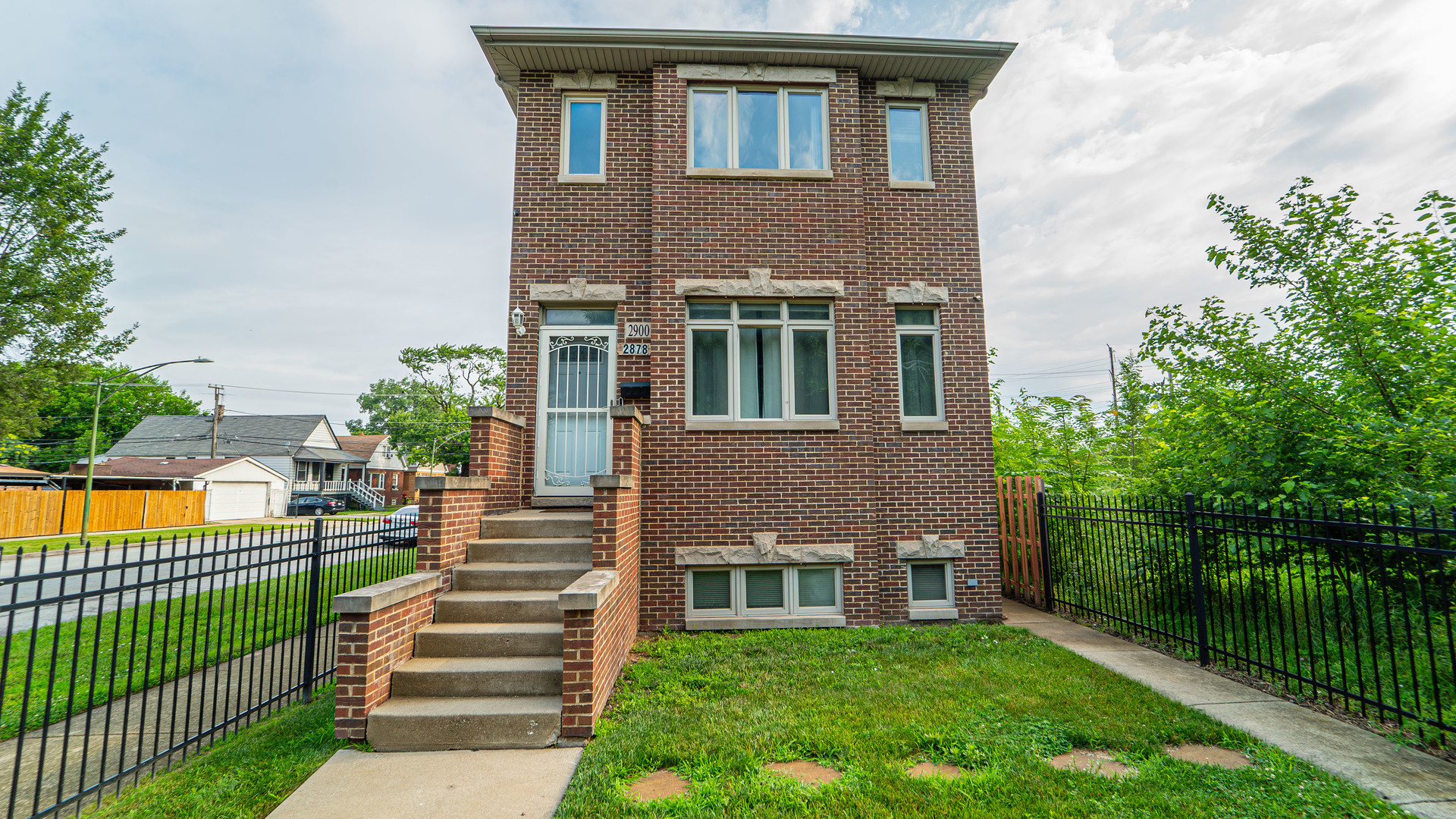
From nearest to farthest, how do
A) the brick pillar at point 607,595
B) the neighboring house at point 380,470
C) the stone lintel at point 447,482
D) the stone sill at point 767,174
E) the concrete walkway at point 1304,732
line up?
the concrete walkway at point 1304,732 < the brick pillar at point 607,595 < the stone lintel at point 447,482 < the stone sill at point 767,174 < the neighboring house at point 380,470

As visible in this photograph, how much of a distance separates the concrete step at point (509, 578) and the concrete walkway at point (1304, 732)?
5.12 metres

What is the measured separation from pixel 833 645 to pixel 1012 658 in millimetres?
1711

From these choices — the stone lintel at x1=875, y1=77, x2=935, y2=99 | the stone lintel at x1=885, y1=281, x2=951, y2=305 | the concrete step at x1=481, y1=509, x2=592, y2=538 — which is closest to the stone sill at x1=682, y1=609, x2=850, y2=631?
the concrete step at x1=481, y1=509, x2=592, y2=538

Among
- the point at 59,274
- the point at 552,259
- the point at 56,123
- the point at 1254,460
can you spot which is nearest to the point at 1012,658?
the point at 1254,460

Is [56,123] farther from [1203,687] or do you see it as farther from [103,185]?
[1203,687]

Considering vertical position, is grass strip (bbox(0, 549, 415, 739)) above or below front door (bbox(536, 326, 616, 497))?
below

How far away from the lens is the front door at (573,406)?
782cm

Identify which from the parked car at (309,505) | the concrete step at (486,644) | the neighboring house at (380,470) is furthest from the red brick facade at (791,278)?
the neighboring house at (380,470)

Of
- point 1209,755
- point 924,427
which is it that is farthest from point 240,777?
point 924,427

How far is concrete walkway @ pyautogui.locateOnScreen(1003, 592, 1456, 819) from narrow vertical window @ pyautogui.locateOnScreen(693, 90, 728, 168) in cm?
715

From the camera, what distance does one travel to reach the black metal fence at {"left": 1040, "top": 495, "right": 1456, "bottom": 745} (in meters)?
4.18

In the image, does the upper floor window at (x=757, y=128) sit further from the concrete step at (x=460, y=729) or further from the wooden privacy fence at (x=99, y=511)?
the wooden privacy fence at (x=99, y=511)

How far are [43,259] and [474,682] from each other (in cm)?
2484

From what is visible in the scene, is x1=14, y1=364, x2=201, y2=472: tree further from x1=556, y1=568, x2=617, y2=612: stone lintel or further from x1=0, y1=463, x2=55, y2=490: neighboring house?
x1=556, y1=568, x2=617, y2=612: stone lintel
